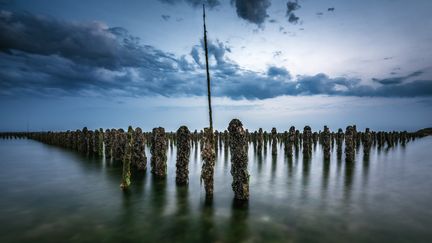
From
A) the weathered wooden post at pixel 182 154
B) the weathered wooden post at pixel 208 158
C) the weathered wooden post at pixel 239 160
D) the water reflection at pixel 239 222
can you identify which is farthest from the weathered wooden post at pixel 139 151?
the water reflection at pixel 239 222

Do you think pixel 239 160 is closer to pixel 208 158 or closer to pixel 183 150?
pixel 208 158

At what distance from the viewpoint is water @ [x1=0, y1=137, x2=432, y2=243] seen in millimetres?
5270

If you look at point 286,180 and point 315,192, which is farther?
point 286,180

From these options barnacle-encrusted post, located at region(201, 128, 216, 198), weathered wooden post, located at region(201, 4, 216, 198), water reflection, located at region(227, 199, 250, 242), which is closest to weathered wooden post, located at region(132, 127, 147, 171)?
weathered wooden post, located at region(201, 4, 216, 198)

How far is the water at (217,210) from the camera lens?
17.3 ft

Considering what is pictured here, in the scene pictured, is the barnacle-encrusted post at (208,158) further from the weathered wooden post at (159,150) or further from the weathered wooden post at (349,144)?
the weathered wooden post at (349,144)

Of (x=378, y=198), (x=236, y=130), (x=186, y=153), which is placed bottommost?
(x=378, y=198)

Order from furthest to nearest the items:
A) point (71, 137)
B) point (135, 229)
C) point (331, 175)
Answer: point (71, 137) < point (331, 175) < point (135, 229)

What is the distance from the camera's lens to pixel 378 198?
27.0 feet

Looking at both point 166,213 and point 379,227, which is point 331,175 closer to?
point 379,227

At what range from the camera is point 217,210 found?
686 centimetres

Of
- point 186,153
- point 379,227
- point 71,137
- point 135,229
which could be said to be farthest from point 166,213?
point 71,137

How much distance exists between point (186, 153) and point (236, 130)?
244cm

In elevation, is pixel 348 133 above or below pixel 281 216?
above
